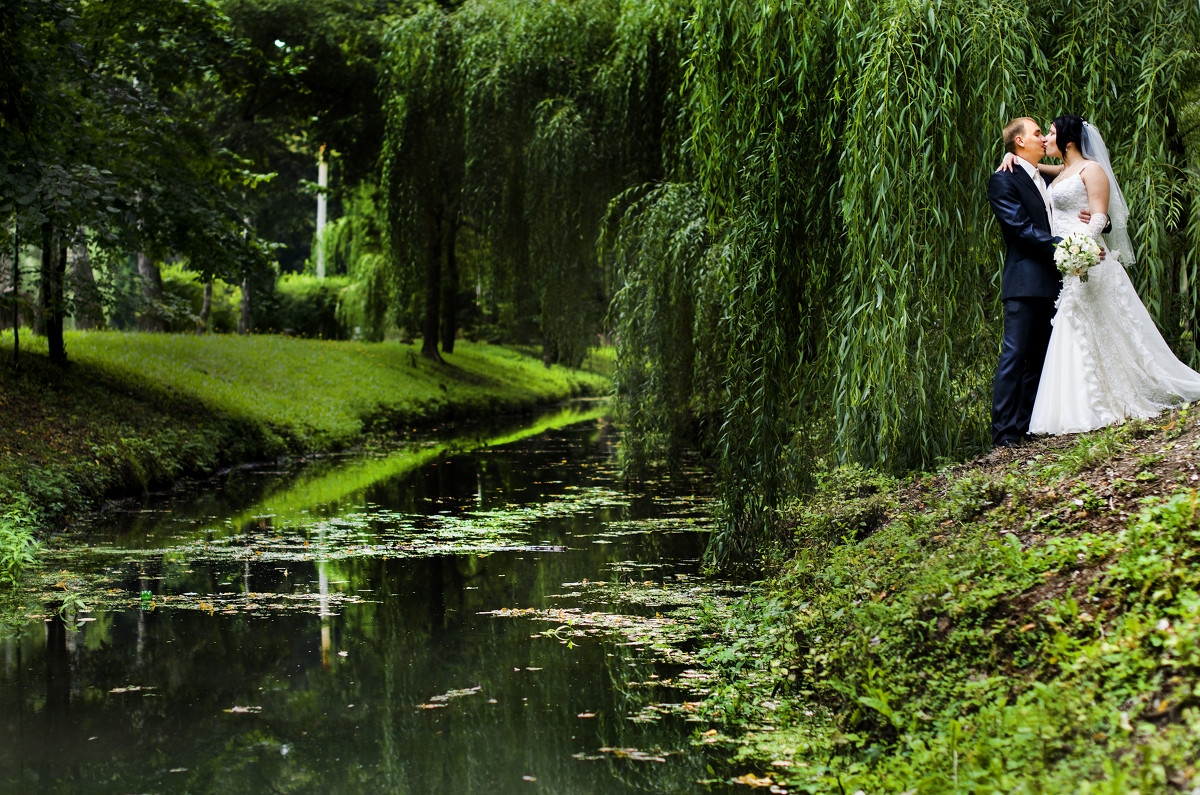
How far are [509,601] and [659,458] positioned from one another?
→ 4.81m

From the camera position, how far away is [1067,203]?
5.42 meters

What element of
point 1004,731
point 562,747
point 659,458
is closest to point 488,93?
point 659,458

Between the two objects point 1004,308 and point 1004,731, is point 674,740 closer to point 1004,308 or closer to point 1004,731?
point 1004,731

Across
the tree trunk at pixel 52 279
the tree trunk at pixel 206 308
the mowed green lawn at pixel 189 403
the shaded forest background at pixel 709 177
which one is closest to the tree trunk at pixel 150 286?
the shaded forest background at pixel 709 177

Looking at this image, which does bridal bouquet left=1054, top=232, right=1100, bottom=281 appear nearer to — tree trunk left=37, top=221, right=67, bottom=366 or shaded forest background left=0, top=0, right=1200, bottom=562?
shaded forest background left=0, top=0, right=1200, bottom=562

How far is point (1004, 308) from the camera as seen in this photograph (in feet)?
18.4

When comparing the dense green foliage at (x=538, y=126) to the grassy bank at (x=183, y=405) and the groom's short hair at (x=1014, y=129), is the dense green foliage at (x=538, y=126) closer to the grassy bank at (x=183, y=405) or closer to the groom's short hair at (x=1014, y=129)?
the grassy bank at (x=183, y=405)

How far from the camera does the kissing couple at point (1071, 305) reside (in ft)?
17.2

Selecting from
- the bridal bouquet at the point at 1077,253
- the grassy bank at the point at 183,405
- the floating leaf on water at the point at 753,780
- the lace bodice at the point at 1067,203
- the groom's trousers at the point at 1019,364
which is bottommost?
the floating leaf on water at the point at 753,780

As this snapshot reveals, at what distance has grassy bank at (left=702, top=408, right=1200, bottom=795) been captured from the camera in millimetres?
2666

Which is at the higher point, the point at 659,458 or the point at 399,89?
the point at 399,89

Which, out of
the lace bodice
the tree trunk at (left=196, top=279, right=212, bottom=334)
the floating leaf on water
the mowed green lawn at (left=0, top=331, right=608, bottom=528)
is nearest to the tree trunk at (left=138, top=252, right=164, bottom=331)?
the mowed green lawn at (left=0, top=331, right=608, bottom=528)

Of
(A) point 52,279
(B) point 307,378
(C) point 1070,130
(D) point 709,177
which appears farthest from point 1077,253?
(B) point 307,378

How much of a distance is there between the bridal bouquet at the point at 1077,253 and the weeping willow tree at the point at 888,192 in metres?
0.56
